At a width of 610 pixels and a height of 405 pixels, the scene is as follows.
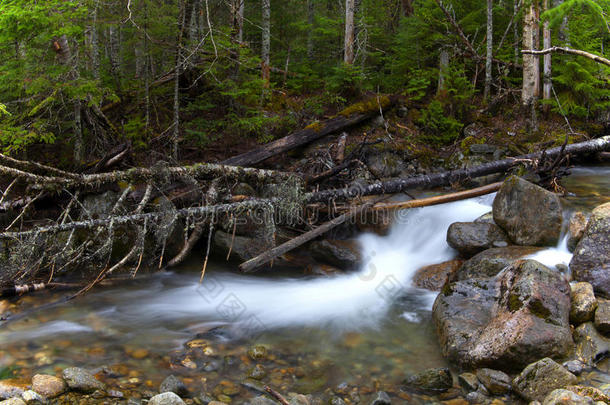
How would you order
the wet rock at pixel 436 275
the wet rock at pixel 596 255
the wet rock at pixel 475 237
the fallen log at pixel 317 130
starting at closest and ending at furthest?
the wet rock at pixel 596 255 < the wet rock at pixel 436 275 < the wet rock at pixel 475 237 < the fallen log at pixel 317 130

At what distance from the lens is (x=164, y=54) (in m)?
10.3

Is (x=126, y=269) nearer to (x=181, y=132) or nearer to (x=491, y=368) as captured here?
(x=181, y=132)

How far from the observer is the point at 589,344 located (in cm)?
424

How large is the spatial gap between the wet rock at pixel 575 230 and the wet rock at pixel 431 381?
3339 millimetres

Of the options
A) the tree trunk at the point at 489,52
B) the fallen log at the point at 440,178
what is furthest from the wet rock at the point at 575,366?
the tree trunk at the point at 489,52

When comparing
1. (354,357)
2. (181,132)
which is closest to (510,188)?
(354,357)

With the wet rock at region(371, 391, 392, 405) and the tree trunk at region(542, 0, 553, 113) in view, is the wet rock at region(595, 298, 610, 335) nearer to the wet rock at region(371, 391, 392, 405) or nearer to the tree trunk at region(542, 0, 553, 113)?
the wet rock at region(371, 391, 392, 405)

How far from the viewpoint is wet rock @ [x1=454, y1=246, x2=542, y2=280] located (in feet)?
19.1

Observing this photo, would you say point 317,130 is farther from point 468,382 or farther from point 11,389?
point 11,389

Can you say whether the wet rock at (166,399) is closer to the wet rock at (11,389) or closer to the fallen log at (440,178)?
the wet rock at (11,389)

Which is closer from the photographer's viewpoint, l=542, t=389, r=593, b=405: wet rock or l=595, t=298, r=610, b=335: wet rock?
l=542, t=389, r=593, b=405: wet rock

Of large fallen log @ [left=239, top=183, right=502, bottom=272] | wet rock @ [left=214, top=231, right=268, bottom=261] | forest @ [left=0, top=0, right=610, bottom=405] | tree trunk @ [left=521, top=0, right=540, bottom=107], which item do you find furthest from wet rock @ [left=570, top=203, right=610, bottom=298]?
tree trunk @ [left=521, top=0, right=540, bottom=107]

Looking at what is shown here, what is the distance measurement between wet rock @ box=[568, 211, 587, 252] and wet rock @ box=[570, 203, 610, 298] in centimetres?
43

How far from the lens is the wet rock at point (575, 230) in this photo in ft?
19.7
